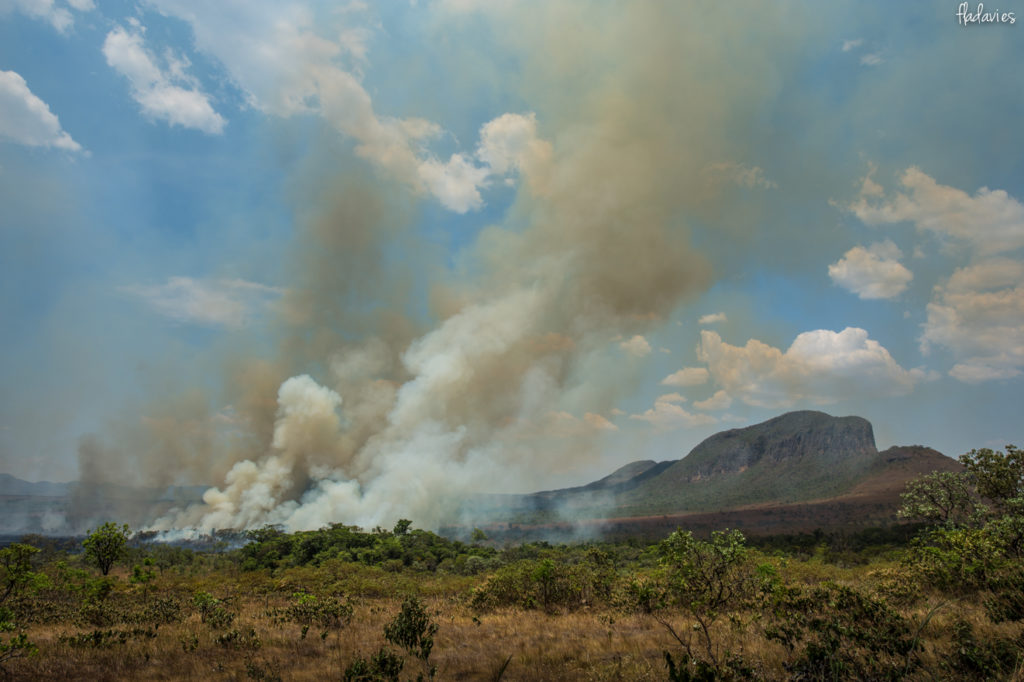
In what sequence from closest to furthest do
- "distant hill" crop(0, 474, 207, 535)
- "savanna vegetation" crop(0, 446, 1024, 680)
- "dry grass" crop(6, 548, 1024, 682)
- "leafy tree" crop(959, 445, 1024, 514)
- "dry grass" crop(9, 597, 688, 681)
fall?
"savanna vegetation" crop(0, 446, 1024, 680) → "dry grass" crop(6, 548, 1024, 682) → "dry grass" crop(9, 597, 688, 681) → "leafy tree" crop(959, 445, 1024, 514) → "distant hill" crop(0, 474, 207, 535)

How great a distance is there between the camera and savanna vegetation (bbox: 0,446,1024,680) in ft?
Result: 37.3

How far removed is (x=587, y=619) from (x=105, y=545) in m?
30.1

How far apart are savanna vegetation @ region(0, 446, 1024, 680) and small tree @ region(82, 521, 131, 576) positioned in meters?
0.13

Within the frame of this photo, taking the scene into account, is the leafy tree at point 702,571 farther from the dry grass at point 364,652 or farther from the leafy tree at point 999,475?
the leafy tree at point 999,475

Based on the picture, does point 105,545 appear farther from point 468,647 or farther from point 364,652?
point 468,647

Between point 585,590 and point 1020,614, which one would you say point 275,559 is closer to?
point 585,590

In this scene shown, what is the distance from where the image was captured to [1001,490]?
2734 cm

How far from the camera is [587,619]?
824 inches

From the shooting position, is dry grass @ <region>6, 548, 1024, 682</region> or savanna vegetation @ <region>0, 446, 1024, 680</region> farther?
dry grass @ <region>6, 548, 1024, 682</region>

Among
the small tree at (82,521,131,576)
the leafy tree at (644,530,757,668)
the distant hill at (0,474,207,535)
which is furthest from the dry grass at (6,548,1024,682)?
the distant hill at (0,474,207,535)

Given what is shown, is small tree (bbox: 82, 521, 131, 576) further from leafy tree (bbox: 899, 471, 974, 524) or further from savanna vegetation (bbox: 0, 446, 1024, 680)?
leafy tree (bbox: 899, 471, 974, 524)

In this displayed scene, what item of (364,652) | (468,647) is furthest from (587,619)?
(364,652)

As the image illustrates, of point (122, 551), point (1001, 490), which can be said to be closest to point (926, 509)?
point (1001, 490)

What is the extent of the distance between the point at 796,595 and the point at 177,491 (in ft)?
475
